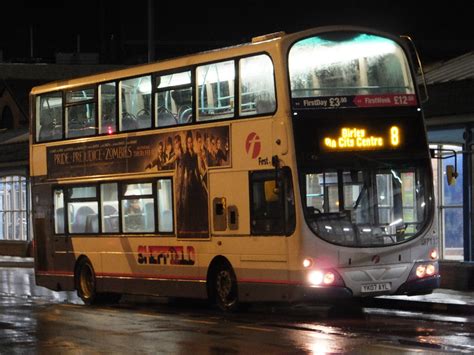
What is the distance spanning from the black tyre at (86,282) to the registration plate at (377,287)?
6.96 m

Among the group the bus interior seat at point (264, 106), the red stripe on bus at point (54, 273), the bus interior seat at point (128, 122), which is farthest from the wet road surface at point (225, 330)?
the bus interior seat at point (128, 122)

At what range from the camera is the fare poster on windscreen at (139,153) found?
17359 mm

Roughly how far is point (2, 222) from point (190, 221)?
85.3 feet

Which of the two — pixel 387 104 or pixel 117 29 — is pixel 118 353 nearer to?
pixel 387 104

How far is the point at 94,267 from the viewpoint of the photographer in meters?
20.7

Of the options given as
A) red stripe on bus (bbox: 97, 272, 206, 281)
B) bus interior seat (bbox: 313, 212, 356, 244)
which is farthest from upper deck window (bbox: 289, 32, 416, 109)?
red stripe on bus (bbox: 97, 272, 206, 281)

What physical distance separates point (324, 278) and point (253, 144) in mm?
2513

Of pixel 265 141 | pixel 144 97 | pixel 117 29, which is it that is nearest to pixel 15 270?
pixel 144 97

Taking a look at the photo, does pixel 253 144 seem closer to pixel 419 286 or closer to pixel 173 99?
pixel 173 99

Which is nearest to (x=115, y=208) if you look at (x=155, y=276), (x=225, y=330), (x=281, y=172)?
(x=155, y=276)

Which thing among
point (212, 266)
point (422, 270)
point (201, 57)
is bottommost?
point (422, 270)

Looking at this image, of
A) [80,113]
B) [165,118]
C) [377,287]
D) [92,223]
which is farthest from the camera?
[80,113]

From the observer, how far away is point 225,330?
47.9 ft

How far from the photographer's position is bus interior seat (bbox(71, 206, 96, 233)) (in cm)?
2080
